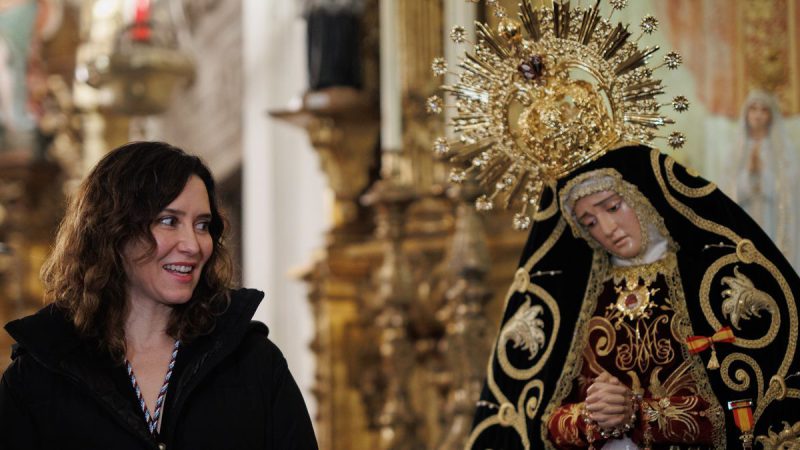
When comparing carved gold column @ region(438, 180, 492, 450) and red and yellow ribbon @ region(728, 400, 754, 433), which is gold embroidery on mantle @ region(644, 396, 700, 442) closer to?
red and yellow ribbon @ region(728, 400, 754, 433)

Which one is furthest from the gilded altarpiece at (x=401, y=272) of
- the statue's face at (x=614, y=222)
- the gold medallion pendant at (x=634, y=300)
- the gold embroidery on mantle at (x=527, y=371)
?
the statue's face at (x=614, y=222)

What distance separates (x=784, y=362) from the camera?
451cm

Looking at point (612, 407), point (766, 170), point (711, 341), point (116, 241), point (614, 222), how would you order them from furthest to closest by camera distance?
1. point (766, 170)
2. point (614, 222)
3. point (711, 341)
4. point (612, 407)
5. point (116, 241)

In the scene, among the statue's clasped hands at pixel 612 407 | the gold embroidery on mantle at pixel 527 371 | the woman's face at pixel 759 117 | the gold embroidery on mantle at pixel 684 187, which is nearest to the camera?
the statue's clasped hands at pixel 612 407

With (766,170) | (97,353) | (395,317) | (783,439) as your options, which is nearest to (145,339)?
(97,353)

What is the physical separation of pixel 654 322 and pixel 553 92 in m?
0.75

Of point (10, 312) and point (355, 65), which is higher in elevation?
point (355, 65)

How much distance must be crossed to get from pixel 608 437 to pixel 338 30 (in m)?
4.89

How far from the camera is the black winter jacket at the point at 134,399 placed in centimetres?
371

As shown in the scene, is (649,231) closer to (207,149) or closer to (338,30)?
(338,30)

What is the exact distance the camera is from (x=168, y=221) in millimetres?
3891

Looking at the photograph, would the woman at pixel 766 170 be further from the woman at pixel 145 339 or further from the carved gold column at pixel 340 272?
the woman at pixel 145 339

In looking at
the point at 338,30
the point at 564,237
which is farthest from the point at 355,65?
the point at 564,237

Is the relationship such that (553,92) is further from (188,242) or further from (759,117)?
(759,117)
